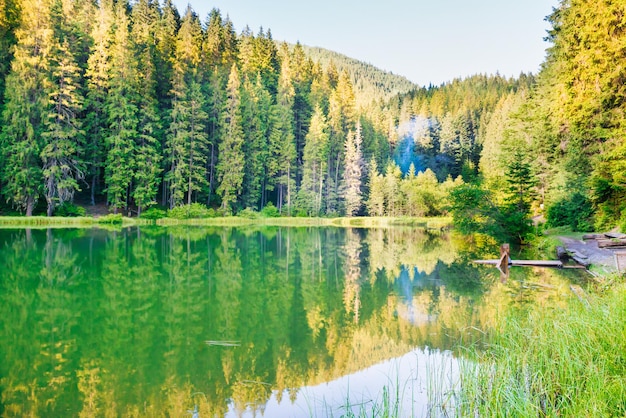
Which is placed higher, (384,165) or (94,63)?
(94,63)

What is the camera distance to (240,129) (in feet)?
141

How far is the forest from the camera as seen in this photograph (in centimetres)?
2038

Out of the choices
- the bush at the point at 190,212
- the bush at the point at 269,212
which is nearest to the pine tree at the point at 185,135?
the bush at the point at 190,212

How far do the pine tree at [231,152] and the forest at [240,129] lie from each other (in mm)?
152

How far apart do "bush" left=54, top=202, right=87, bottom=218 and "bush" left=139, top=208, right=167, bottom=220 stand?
170 inches

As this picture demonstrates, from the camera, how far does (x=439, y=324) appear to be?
762 cm

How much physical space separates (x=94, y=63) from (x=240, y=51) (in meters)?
23.0

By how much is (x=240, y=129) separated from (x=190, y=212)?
10.6 metres

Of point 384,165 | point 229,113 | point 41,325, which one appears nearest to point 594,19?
point 41,325

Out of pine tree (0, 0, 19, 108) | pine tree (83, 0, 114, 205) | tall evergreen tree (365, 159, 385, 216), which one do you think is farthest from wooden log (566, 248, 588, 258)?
pine tree (0, 0, 19, 108)

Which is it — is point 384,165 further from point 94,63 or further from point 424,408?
point 424,408

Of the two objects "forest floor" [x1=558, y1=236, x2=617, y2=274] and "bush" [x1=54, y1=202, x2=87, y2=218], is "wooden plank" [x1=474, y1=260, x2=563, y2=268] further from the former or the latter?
"bush" [x1=54, y1=202, x2=87, y2=218]

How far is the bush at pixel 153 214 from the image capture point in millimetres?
35000

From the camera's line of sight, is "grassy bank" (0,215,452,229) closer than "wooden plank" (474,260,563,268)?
No
